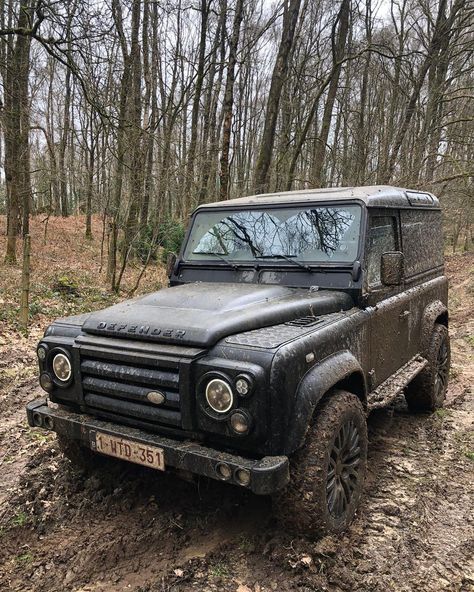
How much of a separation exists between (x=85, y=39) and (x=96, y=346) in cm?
613

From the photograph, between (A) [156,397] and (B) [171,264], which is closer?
(A) [156,397]

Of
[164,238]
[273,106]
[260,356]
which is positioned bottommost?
Answer: [260,356]

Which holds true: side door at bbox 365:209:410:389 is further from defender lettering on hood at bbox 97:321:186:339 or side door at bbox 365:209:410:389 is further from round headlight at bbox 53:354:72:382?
round headlight at bbox 53:354:72:382

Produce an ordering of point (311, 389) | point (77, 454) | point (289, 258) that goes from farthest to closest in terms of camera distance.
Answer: point (289, 258) → point (77, 454) → point (311, 389)

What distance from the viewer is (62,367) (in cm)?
315

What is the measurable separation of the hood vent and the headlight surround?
4.76 feet

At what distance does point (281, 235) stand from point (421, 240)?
189 cm

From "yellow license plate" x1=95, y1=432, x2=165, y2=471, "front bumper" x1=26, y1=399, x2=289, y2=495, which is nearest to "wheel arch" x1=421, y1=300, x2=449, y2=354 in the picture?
"front bumper" x1=26, y1=399, x2=289, y2=495

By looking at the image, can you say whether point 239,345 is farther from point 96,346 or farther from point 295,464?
point 96,346

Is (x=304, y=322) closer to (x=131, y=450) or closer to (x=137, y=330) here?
(x=137, y=330)

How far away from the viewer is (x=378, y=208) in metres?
3.99

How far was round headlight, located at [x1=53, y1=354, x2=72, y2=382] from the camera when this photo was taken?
3123 millimetres

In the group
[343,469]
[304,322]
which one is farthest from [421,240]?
[343,469]

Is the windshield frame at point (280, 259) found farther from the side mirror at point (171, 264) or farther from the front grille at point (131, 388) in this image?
the front grille at point (131, 388)
